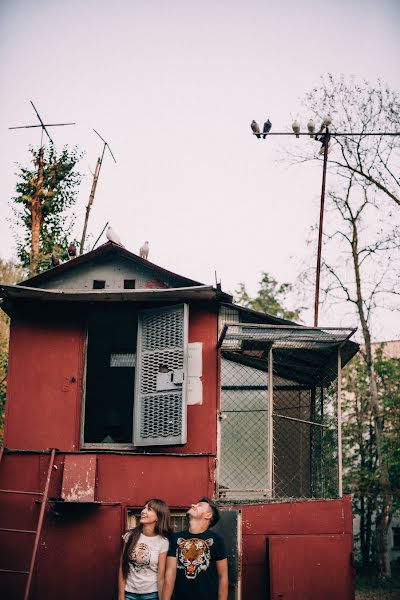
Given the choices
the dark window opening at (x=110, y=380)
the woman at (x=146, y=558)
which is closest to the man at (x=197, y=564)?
the woman at (x=146, y=558)

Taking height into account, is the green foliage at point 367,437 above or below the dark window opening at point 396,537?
above

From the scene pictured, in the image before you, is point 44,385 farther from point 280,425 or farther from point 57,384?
point 280,425

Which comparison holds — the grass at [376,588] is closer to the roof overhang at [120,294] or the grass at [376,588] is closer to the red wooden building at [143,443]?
the red wooden building at [143,443]

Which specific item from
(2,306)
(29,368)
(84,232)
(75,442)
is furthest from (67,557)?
(84,232)

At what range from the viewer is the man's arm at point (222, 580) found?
20.3ft

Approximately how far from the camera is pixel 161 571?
6.49 meters

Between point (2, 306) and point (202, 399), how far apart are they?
313cm

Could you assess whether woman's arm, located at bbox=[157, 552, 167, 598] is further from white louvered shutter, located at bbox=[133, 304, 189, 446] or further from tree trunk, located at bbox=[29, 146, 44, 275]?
tree trunk, located at bbox=[29, 146, 44, 275]

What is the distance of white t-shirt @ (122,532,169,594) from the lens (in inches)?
257

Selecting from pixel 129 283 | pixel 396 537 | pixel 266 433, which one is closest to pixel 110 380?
pixel 266 433

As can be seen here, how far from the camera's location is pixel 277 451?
1170 centimetres

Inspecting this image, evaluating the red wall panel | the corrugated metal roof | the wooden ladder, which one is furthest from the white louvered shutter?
the wooden ladder

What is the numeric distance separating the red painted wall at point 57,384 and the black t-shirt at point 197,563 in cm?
277

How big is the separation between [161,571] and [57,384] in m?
3.63
